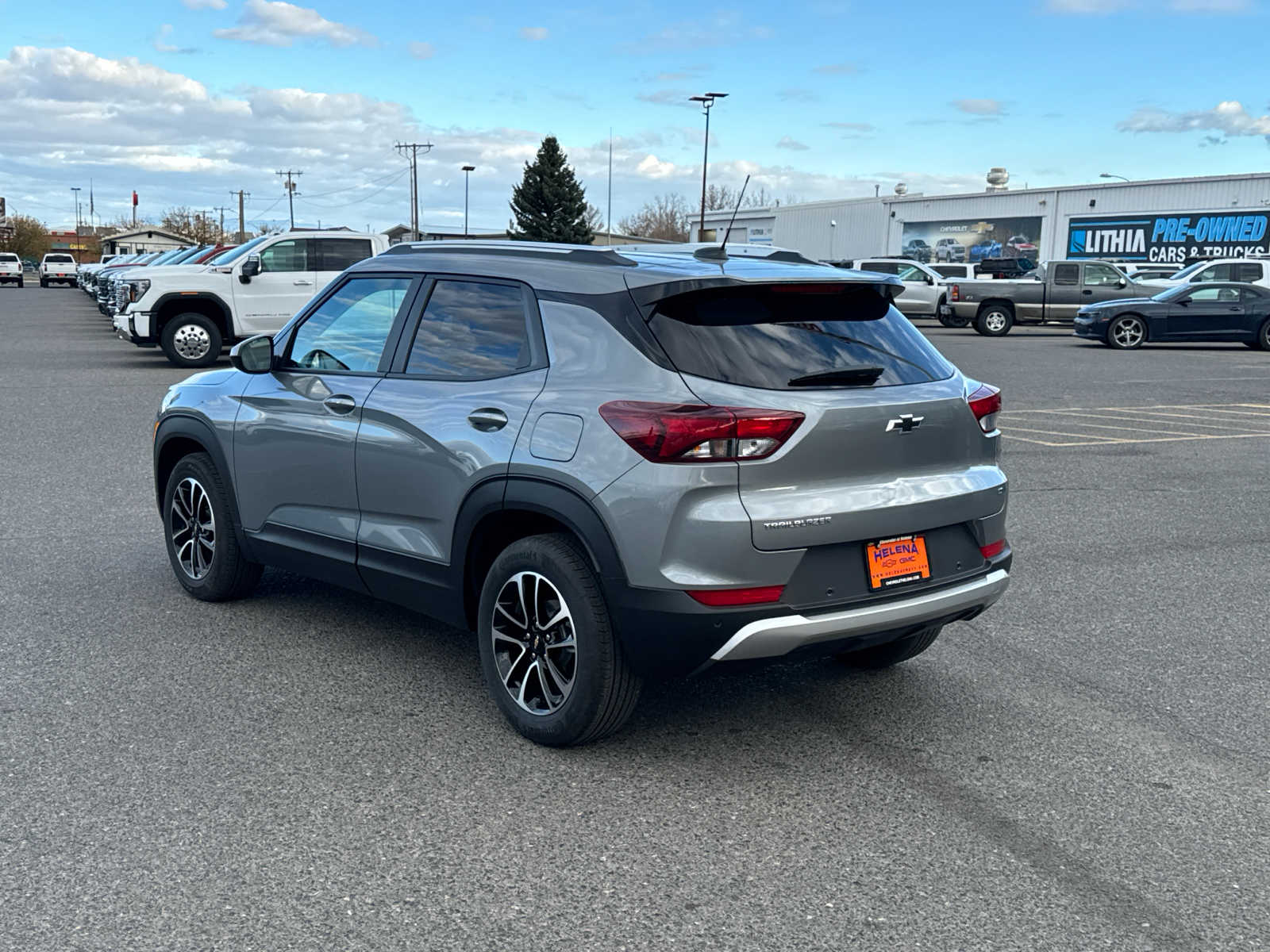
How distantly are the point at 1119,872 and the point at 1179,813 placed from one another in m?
0.51

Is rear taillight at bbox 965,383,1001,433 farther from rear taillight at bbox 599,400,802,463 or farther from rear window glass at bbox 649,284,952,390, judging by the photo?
rear taillight at bbox 599,400,802,463

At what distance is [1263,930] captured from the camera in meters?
3.15

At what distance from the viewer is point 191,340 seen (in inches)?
726

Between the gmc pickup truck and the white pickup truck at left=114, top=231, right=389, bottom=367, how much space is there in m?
18.0

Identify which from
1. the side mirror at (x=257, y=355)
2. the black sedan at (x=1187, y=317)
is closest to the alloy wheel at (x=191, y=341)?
the side mirror at (x=257, y=355)

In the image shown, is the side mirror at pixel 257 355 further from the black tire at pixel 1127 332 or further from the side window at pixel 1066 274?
the side window at pixel 1066 274

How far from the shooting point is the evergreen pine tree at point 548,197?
282ft

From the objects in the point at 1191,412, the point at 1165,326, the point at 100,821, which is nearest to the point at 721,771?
the point at 100,821

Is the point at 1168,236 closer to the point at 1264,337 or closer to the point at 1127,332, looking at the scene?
the point at 1264,337

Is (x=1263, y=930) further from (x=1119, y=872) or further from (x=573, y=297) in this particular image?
(x=573, y=297)

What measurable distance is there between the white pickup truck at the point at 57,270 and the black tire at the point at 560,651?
7662 cm

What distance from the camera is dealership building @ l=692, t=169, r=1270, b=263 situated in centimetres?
4453

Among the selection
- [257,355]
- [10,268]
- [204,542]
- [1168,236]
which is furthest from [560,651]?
[10,268]

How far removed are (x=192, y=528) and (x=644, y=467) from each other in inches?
124
